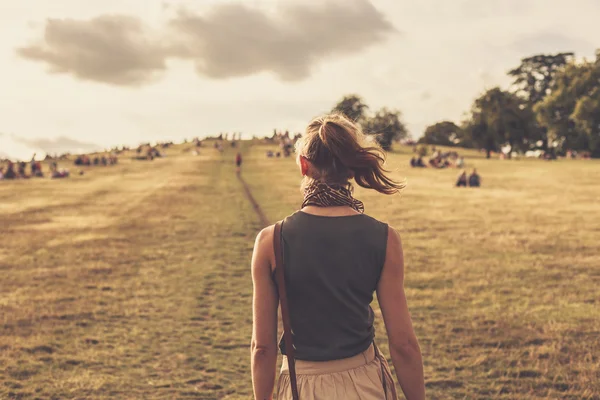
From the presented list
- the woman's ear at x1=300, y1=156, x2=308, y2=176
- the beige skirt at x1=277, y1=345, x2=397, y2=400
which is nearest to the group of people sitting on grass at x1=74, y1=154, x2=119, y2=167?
the woman's ear at x1=300, y1=156, x2=308, y2=176

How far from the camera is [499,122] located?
7600 centimetres

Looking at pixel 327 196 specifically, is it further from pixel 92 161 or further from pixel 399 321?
pixel 92 161

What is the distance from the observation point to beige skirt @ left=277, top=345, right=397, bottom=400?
2.90m

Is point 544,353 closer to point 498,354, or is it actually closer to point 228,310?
point 498,354

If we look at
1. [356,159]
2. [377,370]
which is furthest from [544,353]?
[356,159]

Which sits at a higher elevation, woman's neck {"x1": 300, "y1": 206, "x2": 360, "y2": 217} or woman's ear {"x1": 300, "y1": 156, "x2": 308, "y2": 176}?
woman's ear {"x1": 300, "y1": 156, "x2": 308, "y2": 176}

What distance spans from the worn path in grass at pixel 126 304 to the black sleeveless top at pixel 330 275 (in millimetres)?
4703

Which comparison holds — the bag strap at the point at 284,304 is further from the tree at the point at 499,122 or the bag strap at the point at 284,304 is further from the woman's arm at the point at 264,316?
the tree at the point at 499,122

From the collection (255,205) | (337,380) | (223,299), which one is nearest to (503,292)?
(223,299)

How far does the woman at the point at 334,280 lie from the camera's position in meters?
2.79

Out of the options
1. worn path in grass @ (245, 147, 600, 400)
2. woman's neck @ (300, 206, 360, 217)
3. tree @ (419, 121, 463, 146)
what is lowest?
worn path in grass @ (245, 147, 600, 400)

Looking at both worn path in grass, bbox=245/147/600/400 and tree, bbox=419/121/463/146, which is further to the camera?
tree, bbox=419/121/463/146

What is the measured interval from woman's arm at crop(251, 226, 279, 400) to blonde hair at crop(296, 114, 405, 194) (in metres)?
0.44

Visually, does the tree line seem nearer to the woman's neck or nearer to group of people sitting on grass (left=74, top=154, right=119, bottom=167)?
group of people sitting on grass (left=74, top=154, right=119, bottom=167)
